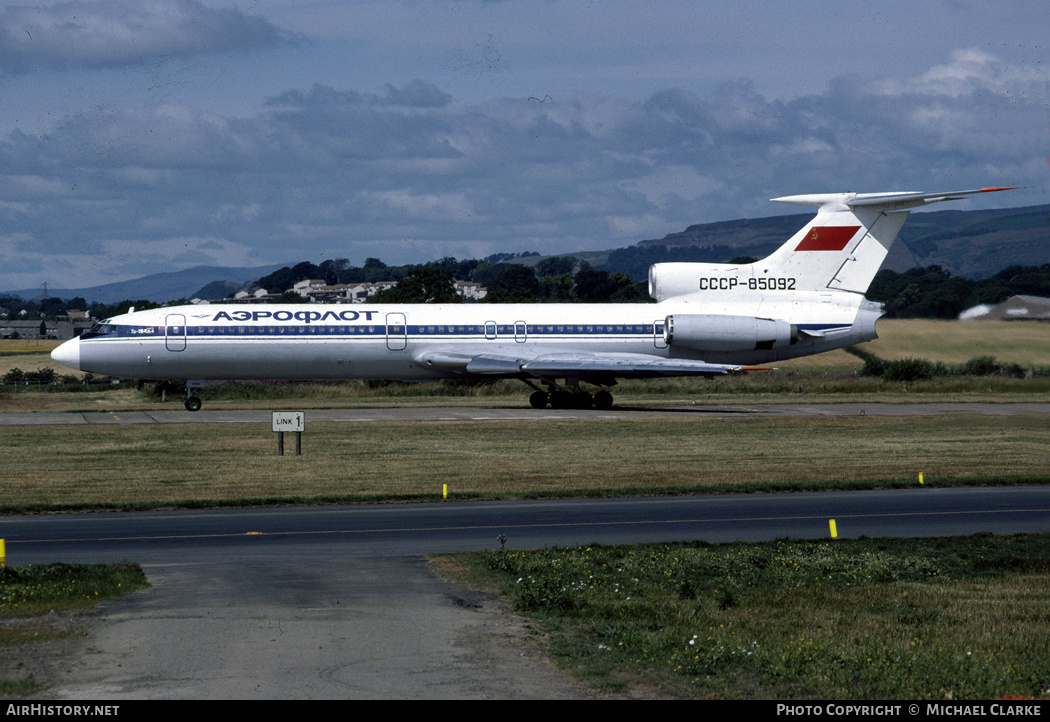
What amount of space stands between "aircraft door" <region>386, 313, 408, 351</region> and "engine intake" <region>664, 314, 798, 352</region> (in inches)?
402

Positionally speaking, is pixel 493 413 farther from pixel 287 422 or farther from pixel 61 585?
pixel 61 585

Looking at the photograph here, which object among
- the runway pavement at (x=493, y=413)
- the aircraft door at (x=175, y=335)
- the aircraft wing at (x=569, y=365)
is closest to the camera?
the runway pavement at (x=493, y=413)

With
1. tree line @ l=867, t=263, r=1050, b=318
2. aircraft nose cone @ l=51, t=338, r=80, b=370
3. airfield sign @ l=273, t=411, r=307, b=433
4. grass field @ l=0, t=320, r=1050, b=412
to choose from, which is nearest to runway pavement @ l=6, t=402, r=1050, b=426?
aircraft nose cone @ l=51, t=338, r=80, b=370

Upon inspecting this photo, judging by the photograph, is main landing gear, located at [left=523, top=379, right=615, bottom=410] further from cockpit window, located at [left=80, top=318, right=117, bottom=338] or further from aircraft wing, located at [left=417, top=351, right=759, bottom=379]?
cockpit window, located at [left=80, top=318, right=117, bottom=338]

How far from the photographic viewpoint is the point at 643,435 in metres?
33.4

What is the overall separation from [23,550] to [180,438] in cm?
1651

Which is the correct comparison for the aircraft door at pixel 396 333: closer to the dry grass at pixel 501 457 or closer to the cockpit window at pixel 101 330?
the dry grass at pixel 501 457

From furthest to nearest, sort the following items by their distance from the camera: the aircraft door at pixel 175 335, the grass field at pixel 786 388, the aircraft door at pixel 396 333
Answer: the grass field at pixel 786 388
the aircraft door at pixel 396 333
the aircraft door at pixel 175 335

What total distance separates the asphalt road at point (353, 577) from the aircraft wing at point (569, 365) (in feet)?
60.2

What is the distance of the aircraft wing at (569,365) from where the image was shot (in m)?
41.2

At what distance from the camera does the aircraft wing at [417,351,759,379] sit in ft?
135

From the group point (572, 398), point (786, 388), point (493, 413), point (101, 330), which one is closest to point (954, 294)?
point (786, 388)

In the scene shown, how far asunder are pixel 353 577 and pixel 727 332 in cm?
3157

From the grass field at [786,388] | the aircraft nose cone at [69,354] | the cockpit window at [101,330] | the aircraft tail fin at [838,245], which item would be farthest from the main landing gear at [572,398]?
the aircraft nose cone at [69,354]
